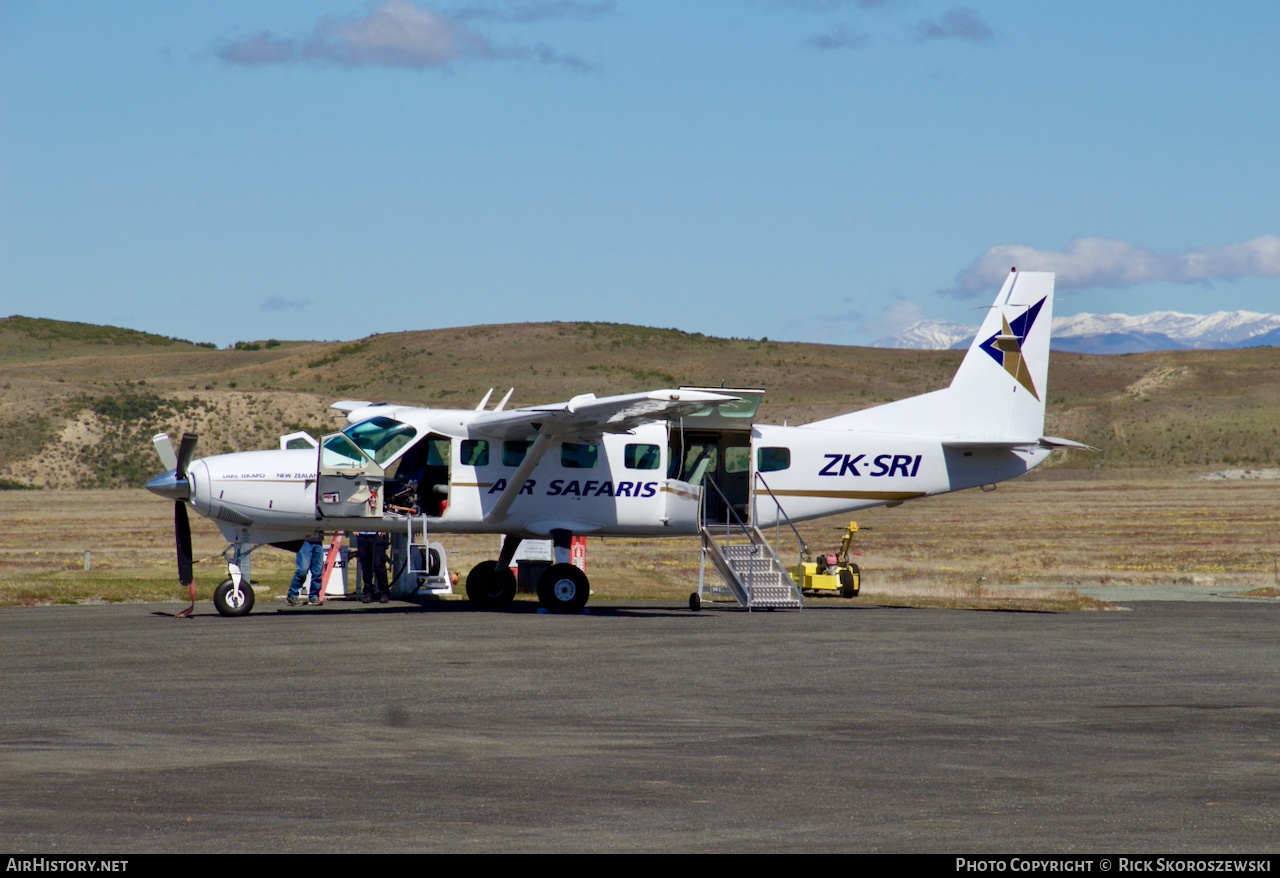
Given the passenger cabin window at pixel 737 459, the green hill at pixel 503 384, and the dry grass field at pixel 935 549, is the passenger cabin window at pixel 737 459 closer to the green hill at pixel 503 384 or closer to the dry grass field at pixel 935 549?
the dry grass field at pixel 935 549

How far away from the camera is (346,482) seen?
2011 cm

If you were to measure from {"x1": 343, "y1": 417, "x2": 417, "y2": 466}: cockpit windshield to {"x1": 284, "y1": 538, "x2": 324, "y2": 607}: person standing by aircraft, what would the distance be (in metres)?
2.55

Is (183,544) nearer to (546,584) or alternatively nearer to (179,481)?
(179,481)

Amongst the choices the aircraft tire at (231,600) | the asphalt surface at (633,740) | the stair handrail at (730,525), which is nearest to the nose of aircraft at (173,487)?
the aircraft tire at (231,600)

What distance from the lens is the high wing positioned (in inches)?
733

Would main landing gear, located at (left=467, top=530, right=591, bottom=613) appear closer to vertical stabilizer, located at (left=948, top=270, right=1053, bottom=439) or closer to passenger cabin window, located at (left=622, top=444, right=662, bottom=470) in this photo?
passenger cabin window, located at (left=622, top=444, right=662, bottom=470)

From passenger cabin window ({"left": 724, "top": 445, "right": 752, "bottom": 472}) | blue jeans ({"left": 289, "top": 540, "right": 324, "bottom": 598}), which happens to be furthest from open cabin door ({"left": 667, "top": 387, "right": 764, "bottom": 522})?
blue jeans ({"left": 289, "top": 540, "right": 324, "bottom": 598})

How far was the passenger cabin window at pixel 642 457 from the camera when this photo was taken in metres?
21.7

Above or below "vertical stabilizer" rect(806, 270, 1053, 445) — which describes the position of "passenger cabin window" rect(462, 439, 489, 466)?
below

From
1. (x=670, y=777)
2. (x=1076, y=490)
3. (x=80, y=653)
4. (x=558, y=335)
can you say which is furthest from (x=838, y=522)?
(x=558, y=335)

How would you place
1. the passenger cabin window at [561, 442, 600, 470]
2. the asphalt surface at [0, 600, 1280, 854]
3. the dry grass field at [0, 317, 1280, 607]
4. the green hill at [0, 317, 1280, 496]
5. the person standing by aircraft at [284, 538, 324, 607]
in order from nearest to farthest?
the asphalt surface at [0, 600, 1280, 854]
the passenger cabin window at [561, 442, 600, 470]
the person standing by aircraft at [284, 538, 324, 607]
the dry grass field at [0, 317, 1280, 607]
the green hill at [0, 317, 1280, 496]

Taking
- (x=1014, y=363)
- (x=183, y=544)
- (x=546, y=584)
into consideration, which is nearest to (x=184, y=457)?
(x=183, y=544)

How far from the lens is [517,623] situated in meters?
19.0

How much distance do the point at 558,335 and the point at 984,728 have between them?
13119 cm
